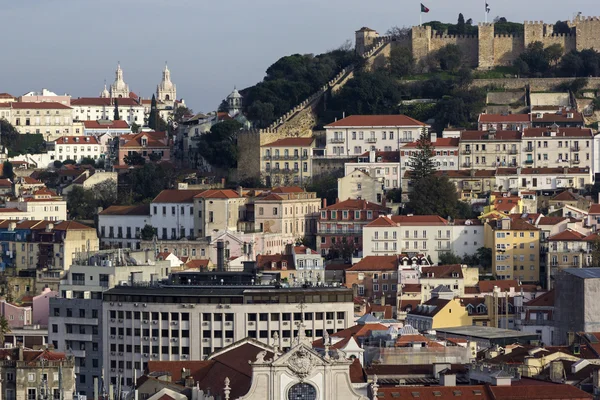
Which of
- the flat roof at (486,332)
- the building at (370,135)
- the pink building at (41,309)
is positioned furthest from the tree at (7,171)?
the flat roof at (486,332)

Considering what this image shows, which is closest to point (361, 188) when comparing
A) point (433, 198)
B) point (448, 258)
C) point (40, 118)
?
point (433, 198)

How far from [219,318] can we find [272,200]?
114 ft

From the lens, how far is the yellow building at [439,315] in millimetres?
81062

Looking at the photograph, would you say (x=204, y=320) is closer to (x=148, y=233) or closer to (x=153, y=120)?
(x=148, y=233)

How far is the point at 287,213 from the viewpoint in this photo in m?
106

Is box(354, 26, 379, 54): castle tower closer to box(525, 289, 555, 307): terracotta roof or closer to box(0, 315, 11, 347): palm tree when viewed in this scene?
box(525, 289, 555, 307): terracotta roof

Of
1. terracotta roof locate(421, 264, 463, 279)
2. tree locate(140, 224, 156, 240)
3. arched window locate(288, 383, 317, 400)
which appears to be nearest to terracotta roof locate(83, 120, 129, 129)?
tree locate(140, 224, 156, 240)

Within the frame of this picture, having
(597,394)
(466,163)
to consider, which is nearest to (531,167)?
(466,163)

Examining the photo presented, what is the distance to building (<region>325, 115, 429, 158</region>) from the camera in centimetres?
11612

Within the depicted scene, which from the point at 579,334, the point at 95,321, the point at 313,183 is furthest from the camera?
the point at 313,183

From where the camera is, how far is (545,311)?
273 feet

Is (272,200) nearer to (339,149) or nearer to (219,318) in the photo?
(339,149)

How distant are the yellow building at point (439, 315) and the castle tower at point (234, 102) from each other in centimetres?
4763

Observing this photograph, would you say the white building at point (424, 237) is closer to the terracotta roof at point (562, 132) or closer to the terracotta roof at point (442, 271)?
the terracotta roof at point (442, 271)
